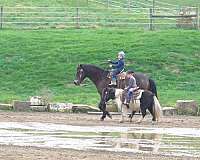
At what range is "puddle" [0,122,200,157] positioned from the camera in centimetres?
1796

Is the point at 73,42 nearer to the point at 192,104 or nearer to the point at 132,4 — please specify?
the point at 192,104

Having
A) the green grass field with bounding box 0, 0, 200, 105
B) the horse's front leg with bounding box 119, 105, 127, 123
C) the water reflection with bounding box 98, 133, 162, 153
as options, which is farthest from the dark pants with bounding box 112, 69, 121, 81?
the water reflection with bounding box 98, 133, 162, 153

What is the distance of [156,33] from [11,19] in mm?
→ 11105

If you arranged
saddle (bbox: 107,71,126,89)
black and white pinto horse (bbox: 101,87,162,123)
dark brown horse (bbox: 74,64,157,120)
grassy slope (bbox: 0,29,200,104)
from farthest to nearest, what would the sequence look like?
grassy slope (bbox: 0,29,200,104) < dark brown horse (bbox: 74,64,157,120) < saddle (bbox: 107,71,126,89) < black and white pinto horse (bbox: 101,87,162,123)

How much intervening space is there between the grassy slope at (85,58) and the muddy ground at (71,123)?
347 centimetres

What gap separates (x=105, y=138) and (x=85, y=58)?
19.8 meters

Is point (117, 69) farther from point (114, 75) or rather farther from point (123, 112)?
point (123, 112)

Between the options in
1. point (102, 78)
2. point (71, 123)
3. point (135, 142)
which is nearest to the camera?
point (135, 142)

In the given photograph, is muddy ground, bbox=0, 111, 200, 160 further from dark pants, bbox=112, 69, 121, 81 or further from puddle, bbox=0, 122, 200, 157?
dark pants, bbox=112, 69, 121, 81

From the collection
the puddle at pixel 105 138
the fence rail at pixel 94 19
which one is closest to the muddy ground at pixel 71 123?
the puddle at pixel 105 138

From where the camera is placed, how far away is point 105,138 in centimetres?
2000

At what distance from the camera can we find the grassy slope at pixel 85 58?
113 ft

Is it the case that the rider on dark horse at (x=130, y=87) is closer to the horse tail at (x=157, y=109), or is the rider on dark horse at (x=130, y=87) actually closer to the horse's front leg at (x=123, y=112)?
the horse's front leg at (x=123, y=112)

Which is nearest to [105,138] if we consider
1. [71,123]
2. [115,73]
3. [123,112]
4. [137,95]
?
[71,123]
